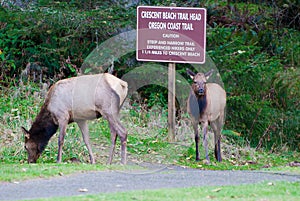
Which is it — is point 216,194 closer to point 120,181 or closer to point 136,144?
point 120,181

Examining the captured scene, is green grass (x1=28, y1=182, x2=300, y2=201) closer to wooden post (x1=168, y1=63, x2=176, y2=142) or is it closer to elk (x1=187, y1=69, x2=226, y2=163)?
elk (x1=187, y1=69, x2=226, y2=163)

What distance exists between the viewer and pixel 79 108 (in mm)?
14398

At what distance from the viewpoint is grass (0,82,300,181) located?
15.3m

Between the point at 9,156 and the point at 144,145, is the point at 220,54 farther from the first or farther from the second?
the point at 9,156

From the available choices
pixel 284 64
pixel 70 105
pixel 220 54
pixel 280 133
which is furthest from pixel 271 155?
pixel 70 105

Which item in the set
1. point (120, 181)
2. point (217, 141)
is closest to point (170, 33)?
point (217, 141)

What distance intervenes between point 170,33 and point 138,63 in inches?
140

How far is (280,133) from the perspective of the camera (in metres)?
19.3

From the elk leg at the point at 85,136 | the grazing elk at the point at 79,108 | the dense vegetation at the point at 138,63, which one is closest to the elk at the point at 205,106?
the grazing elk at the point at 79,108

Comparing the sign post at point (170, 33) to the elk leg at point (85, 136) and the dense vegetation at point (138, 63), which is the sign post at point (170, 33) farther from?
the dense vegetation at point (138, 63)

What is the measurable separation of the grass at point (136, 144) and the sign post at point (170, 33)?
2176 millimetres

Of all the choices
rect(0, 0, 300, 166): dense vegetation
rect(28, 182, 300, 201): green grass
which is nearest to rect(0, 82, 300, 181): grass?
rect(0, 0, 300, 166): dense vegetation

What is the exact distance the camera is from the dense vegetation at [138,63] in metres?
19.0

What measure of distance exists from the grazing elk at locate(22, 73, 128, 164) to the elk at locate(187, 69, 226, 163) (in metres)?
1.77
